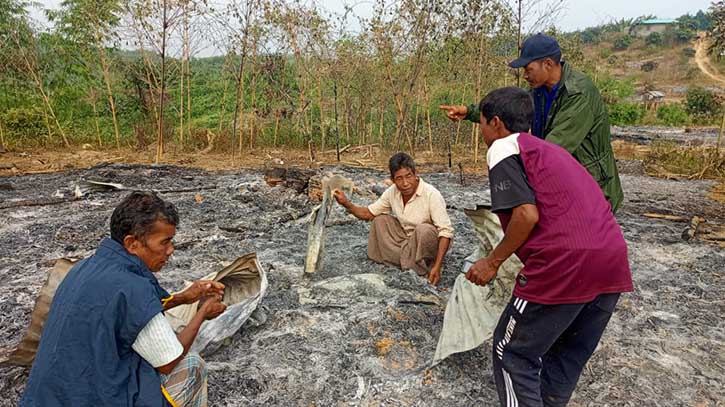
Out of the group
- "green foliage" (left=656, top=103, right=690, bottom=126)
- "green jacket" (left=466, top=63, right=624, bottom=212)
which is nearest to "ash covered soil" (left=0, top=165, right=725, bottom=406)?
"green jacket" (left=466, top=63, right=624, bottom=212)

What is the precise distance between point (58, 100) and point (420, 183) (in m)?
12.8

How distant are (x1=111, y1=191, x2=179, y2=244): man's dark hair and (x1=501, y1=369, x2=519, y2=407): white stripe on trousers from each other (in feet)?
4.73

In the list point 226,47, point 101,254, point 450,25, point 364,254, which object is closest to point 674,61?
point 450,25

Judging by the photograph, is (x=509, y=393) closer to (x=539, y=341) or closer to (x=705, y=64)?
(x=539, y=341)

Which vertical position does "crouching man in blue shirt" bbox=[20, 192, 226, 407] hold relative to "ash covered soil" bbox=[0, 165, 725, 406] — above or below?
above

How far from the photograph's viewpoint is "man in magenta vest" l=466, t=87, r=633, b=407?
154 cm

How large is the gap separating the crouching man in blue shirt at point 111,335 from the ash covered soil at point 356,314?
0.87m

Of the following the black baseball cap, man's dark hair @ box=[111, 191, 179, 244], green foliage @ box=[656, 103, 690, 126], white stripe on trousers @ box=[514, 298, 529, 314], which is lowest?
white stripe on trousers @ box=[514, 298, 529, 314]

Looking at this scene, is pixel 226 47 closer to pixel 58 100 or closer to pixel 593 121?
pixel 58 100

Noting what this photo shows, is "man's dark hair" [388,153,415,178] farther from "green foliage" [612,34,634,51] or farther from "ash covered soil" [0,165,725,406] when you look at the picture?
"green foliage" [612,34,634,51]

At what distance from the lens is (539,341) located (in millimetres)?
1628

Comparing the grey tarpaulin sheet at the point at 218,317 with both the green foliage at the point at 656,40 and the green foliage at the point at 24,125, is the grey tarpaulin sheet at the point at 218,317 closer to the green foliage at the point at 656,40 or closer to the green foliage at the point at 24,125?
the green foliage at the point at 24,125

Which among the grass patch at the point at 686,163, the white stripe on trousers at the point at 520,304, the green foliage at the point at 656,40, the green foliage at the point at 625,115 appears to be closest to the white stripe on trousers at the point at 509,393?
the white stripe on trousers at the point at 520,304

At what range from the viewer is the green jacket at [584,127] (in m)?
2.28
